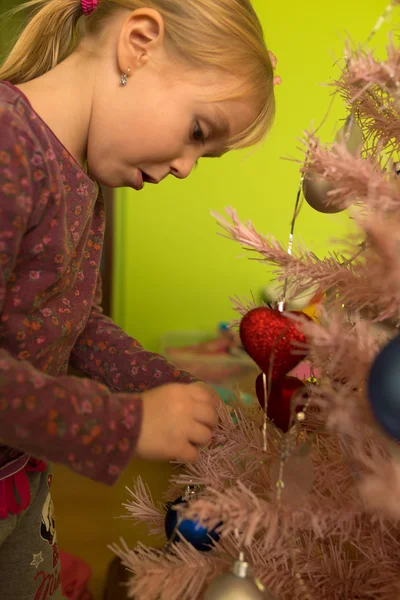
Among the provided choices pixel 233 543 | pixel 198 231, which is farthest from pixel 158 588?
pixel 198 231

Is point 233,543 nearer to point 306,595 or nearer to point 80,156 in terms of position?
point 306,595

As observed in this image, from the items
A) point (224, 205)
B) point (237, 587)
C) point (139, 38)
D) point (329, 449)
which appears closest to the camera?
point (237, 587)

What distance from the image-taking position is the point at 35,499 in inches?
31.4

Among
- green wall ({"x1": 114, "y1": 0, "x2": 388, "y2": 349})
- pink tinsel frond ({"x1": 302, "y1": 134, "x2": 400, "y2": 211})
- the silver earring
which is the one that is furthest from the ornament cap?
green wall ({"x1": 114, "y1": 0, "x2": 388, "y2": 349})

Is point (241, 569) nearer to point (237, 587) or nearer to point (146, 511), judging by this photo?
point (237, 587)

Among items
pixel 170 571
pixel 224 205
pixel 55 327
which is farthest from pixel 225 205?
pixel 170 571

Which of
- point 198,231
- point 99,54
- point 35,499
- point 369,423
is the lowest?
point 198,231

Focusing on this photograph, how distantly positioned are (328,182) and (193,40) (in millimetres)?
251

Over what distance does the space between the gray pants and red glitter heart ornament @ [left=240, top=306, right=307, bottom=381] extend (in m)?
0.44

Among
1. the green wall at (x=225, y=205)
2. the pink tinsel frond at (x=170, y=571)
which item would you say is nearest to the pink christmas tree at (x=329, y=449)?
the pink tinsel frond at (x=170, y=571)

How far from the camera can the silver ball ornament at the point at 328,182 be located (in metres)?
0.57

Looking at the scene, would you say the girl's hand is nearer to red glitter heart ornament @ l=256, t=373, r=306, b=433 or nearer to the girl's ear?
red glitter heart ornament @ l=256, t=373, r=306, b=433

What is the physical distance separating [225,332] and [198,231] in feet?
1.44

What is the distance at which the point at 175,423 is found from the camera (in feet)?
1.73
